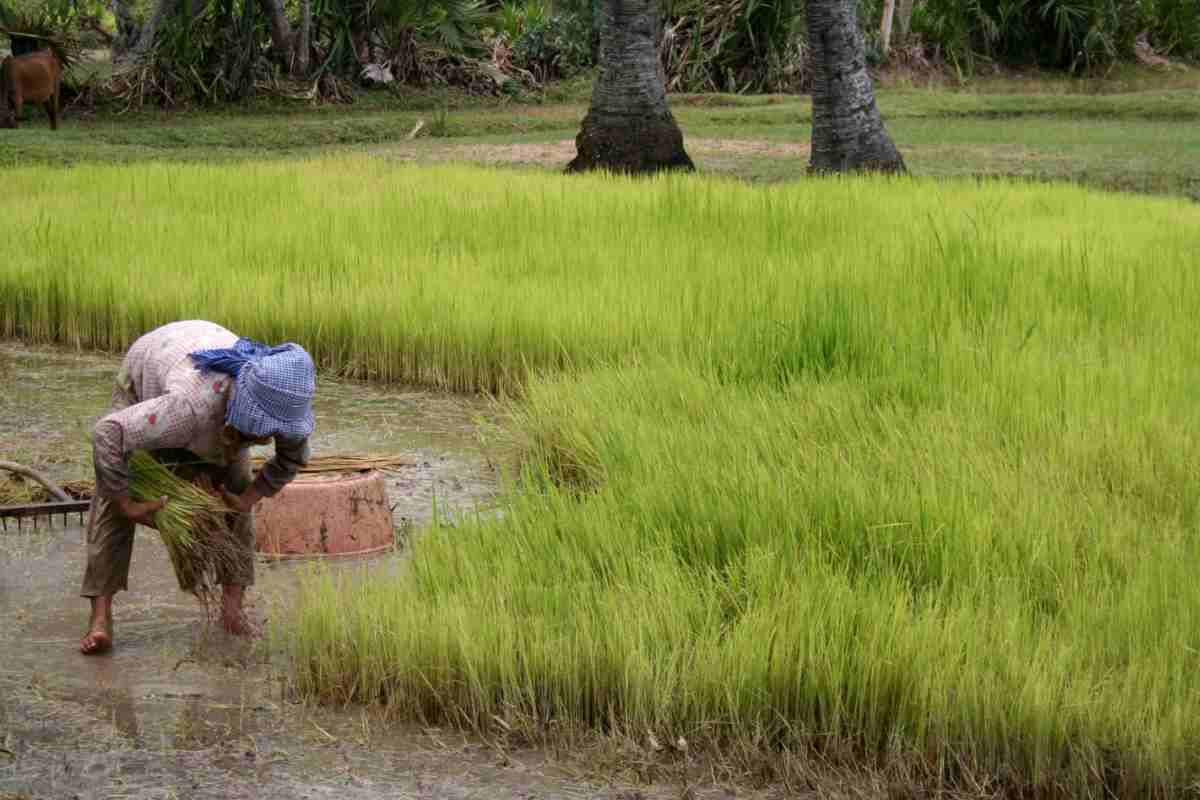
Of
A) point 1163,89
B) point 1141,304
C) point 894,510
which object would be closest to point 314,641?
point 894,510

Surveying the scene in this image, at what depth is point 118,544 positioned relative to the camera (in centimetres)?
412

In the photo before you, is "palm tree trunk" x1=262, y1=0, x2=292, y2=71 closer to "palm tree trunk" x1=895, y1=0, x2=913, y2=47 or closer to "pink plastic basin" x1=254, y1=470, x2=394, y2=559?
"palm tree trunk" x1=895, y1=0, x2=913, y2=47

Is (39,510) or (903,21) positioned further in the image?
(903,21)

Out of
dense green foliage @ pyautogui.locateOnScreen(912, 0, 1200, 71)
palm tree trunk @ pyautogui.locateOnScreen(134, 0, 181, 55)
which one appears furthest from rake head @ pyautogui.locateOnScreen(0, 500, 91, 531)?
dense green foliage @ pyautogui.locateOnScreen(912, 0, 1200, 71)

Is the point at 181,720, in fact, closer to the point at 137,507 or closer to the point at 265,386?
the point at 137,507

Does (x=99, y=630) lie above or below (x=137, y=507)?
below

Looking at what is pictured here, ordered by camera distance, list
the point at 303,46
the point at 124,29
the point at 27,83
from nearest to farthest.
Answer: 1. the point at 27,83
2. the point at 303,46
3. the point at 124,29

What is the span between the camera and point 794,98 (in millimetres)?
20500

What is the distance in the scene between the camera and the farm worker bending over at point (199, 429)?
3.83 meters

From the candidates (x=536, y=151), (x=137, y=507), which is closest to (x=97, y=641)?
(x=137, y=507)

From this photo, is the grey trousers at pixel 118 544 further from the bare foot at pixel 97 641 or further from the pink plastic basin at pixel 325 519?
the pink plastic basin at pixel 325 519

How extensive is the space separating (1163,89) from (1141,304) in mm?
16605

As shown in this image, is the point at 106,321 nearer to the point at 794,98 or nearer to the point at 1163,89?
the point at 794,98

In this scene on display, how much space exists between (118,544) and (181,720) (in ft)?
1.96
